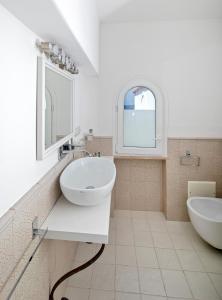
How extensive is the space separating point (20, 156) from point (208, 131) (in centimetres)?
248

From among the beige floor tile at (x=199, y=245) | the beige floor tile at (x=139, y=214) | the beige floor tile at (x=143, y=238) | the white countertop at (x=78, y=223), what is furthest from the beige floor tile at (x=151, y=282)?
the beige floor tile at (x=139, y=214)

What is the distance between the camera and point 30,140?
121 centimetres

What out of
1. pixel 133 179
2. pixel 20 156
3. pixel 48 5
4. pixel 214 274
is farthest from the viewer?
pixel 133 179

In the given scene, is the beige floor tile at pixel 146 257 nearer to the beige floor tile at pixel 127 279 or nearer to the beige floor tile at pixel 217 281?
the beige floor tile at pixel 127 279

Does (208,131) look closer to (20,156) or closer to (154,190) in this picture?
(154,190)

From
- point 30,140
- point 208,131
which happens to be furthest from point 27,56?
point 208,131

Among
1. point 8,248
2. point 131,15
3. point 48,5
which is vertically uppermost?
point 131,15

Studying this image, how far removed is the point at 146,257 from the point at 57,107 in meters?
1.66

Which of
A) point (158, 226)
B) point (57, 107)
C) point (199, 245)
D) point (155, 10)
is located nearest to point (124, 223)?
point (158, 226)

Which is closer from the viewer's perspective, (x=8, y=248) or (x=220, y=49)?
(x=8, y=248)

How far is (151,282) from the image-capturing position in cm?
194

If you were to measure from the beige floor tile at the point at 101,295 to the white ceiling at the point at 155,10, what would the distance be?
105 inches

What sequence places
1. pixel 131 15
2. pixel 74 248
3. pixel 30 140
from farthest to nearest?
pixel 131 15
pixel 74 248
pixel 30 140

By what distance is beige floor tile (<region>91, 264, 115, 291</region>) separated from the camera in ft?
6.20
